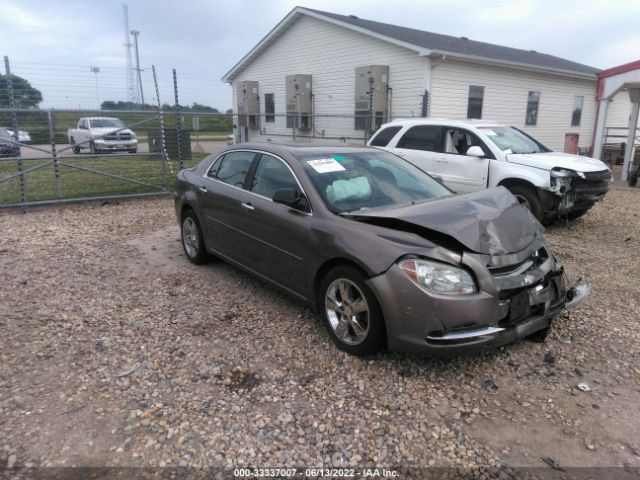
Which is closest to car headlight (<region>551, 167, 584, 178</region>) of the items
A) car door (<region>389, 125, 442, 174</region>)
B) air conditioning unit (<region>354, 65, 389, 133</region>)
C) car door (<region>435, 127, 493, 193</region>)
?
car door (<region>435, 127, 493, 193</region>)

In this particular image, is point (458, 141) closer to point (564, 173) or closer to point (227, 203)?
point (564, 173)

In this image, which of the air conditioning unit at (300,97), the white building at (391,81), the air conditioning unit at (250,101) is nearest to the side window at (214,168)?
the white building at (391,81)

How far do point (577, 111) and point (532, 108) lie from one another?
3.83 meters

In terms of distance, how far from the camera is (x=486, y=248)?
328 cm

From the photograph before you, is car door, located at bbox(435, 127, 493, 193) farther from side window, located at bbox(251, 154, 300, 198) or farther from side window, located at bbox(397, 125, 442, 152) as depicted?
side window, located at bbox(251, 154, 300, 198)

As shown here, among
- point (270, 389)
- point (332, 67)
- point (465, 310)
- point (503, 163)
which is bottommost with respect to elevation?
point (270, 389)

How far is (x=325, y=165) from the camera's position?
4.24 m

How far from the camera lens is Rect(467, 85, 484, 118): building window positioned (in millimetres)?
15648

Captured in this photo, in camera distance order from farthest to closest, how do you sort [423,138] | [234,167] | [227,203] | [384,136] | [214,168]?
[384,136] → [423,138] → [214,168] → [234,167] → [227,203]

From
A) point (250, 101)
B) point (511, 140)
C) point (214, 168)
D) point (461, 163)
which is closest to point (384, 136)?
point (461, 163)

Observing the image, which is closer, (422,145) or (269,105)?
(422,145)

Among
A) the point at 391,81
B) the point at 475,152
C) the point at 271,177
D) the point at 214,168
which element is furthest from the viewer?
the point at 391,81

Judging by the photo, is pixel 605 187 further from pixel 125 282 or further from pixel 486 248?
pixel 125 282

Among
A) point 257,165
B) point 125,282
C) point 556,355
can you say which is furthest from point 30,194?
point 556,355
